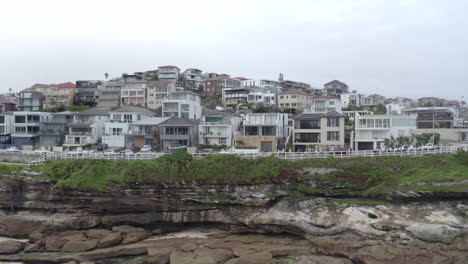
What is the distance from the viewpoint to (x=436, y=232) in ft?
75.0

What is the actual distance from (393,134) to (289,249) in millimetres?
25724

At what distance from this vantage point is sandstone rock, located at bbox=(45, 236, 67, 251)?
2595 cm

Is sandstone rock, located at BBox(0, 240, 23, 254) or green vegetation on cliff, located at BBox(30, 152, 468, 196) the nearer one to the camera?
sandstone rock, located at BBox(0, 240, 23, 254)

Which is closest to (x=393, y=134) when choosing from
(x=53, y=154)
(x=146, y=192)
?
(x=146, y=192)

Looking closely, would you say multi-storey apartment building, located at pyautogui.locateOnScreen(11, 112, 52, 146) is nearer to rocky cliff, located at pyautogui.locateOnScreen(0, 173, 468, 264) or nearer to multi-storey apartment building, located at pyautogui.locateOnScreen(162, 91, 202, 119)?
multi-storey apartment building, located at pyautogui.locateOnScreen(162, 91, 202, 119)

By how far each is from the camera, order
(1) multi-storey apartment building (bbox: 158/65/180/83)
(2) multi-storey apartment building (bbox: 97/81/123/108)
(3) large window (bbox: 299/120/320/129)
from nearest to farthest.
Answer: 1. (3) large window (bbox: 299/120/320/129)
2. (2) multi-storey apartment building (bbox: 97/81/123/108)
3. (1) multi-storey apartment building (bbox: 158/65/180/83)

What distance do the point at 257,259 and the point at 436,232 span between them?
37.7ft

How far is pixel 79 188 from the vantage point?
98.7ft

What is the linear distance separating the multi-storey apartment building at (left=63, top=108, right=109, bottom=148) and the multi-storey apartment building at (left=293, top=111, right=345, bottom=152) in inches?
1088

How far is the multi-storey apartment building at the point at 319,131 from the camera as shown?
42.7 metres

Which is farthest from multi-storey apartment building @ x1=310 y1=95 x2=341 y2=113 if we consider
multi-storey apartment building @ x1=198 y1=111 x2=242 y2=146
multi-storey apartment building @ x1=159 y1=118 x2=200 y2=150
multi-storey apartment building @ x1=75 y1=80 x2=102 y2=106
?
multi-storey apartment building @ x1=75 y1=80 x2=102 y2=106

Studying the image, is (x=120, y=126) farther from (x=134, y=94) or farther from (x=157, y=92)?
(x=134, y=94)

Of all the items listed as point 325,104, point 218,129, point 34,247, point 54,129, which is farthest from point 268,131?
point 54,129

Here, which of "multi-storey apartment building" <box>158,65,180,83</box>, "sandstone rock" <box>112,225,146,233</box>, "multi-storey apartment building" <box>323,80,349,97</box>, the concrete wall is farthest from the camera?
"multi-storey apartment building" <box>158,65,180,83</box>
